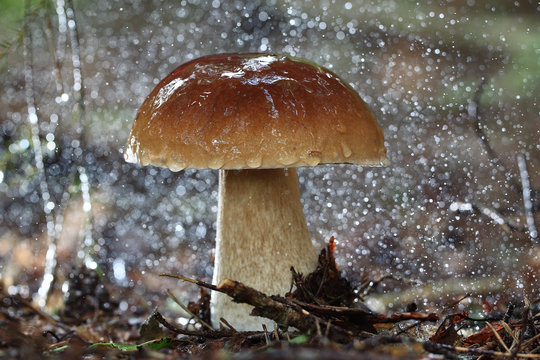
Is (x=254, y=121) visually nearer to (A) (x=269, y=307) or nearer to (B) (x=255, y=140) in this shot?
(B) (x=255, y=140)

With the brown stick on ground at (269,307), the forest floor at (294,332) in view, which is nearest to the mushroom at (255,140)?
the forest floor at (294,332)

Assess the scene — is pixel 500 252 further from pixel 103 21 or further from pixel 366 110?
pixel 103 21

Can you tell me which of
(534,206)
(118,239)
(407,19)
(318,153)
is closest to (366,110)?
(318,153)

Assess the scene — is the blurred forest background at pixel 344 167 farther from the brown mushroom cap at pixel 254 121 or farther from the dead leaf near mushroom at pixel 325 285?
the brown mushroom cap at pixel 254 121

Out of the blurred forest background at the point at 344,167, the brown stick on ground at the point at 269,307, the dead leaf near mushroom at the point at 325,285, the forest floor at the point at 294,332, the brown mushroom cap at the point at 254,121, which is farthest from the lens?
A: the blurred forest background at the point at 344,167

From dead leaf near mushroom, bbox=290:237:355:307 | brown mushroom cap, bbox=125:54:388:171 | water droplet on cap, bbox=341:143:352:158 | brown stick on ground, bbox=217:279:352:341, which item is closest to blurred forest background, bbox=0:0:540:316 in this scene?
dead leaf near mushroom, bbox=290:237:355:307

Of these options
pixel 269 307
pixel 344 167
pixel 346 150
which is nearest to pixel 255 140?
pixel 346 150

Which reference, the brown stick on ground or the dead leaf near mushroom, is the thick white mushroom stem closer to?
the dead leaf near mushroom
